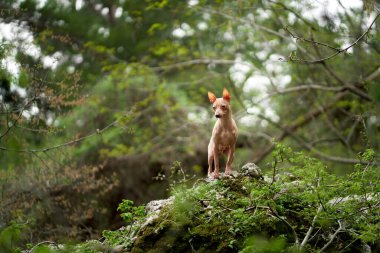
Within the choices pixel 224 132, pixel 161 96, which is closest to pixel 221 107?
pixel 224 132

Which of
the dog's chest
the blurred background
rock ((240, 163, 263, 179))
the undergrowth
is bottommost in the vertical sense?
the undergrowth

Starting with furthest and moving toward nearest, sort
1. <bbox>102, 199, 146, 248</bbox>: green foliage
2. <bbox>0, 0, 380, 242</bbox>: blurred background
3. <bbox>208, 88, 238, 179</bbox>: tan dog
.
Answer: <bbox>0, 0, 380, 242</bbox>: blurred background
<bbox>208, 88, 238, 179</bbox>: tan dog
<bbox>102, 199, 146, 248</bbox>: green foliage

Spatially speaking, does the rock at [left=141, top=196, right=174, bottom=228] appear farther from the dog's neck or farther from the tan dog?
the dog's neck

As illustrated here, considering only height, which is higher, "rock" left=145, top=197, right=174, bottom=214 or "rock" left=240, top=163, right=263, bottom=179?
"rock" left=240, top=163, right=263, bottom=179

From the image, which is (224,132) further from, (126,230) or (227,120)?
(126,230)

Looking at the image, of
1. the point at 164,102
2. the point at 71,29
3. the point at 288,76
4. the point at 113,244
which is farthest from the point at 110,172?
the point at 113,244

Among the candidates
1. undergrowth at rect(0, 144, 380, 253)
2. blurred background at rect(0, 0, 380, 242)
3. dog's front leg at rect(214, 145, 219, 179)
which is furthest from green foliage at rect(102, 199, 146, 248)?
blurred background at rect(0, 0, 380, 242)

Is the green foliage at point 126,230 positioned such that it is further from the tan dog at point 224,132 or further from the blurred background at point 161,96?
the blurred background at point 161,96

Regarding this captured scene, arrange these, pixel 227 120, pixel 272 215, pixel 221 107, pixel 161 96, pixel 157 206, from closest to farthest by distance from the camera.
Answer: pixel 272 215
pixel 221 107
pixel 227 120
pixel 157 206
pixel 161 96

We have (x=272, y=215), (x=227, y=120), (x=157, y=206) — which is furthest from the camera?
(x=157, y=206)

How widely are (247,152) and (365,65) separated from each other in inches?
173

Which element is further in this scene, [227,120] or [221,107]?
[227,120]

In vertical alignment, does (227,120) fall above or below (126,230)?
above

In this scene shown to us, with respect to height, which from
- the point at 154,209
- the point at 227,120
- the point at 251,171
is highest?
the point at 227,120
